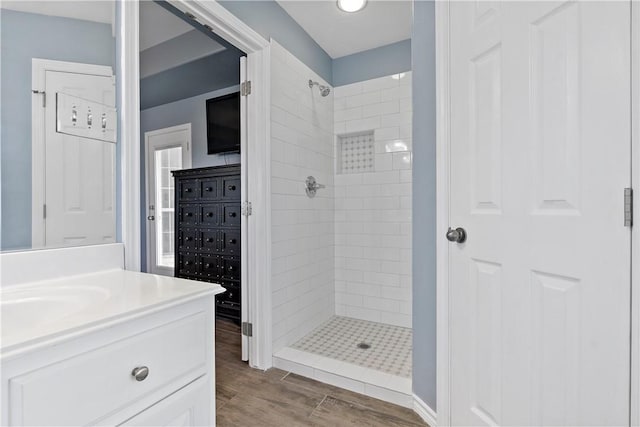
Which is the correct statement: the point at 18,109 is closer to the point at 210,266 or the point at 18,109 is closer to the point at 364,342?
the point at 210,266

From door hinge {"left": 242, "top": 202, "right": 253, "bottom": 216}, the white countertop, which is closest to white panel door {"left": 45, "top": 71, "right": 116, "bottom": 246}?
the white countertop

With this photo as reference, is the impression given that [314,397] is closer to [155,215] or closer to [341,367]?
[341,367]

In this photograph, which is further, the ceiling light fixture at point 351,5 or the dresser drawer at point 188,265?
the dresser drawer at point 188,265

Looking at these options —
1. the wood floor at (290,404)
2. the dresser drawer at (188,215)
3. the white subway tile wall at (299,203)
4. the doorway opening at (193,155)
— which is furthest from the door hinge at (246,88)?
the wood floor at (290,404)

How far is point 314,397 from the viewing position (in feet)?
5.79

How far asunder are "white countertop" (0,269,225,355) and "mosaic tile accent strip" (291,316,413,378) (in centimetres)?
148

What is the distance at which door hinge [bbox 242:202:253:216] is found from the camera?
2.10 meters

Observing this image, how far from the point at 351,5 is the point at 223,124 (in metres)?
1.66

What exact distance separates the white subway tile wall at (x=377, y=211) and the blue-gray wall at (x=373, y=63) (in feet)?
0.23

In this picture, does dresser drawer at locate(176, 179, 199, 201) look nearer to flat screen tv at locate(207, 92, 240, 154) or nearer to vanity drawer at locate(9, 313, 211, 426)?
flat screen tv at locate(207, 92, 240, 154)

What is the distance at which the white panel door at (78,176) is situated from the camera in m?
1.14
